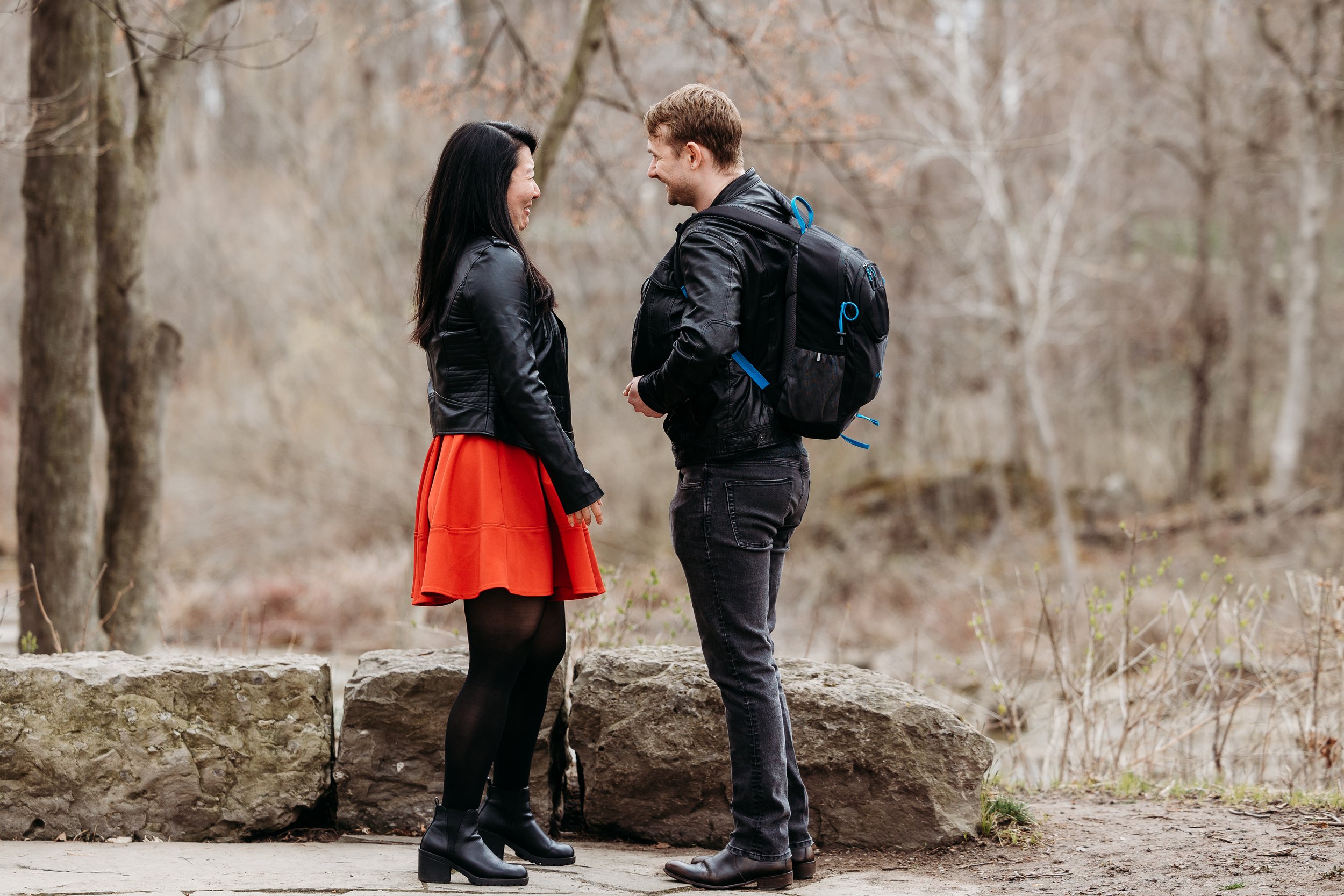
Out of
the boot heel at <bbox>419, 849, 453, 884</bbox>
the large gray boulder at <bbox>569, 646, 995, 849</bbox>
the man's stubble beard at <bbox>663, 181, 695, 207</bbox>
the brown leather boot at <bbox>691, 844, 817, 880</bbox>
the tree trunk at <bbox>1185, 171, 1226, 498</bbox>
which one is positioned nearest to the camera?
the boot heel at <bbox>419, 849, 453, 884</bbox>

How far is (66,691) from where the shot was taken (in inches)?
142

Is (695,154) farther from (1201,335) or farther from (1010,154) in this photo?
(1201,335)

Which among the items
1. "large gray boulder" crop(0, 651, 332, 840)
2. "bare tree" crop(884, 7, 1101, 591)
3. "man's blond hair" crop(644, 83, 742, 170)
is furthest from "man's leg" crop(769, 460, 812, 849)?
"bare tree" crop(884, 7, 1101, 591)

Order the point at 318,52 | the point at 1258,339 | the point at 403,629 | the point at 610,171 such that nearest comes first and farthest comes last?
the point at 403,629 < the point at 610,171 < the point at 318,52 < the point at 1258,339

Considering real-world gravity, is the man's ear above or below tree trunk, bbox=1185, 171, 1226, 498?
below

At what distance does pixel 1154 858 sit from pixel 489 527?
2190 millimetres

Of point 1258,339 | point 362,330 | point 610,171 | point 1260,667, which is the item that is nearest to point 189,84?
point 362,330

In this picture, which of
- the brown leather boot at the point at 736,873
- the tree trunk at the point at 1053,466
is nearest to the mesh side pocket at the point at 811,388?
the brown leather boot at the point at 736,873

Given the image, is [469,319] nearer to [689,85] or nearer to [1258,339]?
[689,85]

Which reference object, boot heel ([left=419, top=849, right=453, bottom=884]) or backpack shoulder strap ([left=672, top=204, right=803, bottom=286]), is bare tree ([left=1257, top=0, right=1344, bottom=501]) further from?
boot heel ([left=419, top=849, right=453, bottom=884])

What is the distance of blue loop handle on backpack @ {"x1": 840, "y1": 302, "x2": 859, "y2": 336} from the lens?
3172 mm

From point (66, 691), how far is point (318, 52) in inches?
474

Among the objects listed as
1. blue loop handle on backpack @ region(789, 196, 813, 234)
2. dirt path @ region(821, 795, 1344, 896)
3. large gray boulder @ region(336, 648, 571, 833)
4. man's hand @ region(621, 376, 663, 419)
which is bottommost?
dirt path @ region(821, 795, 1344, 896)

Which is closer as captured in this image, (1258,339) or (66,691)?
(66,691)
